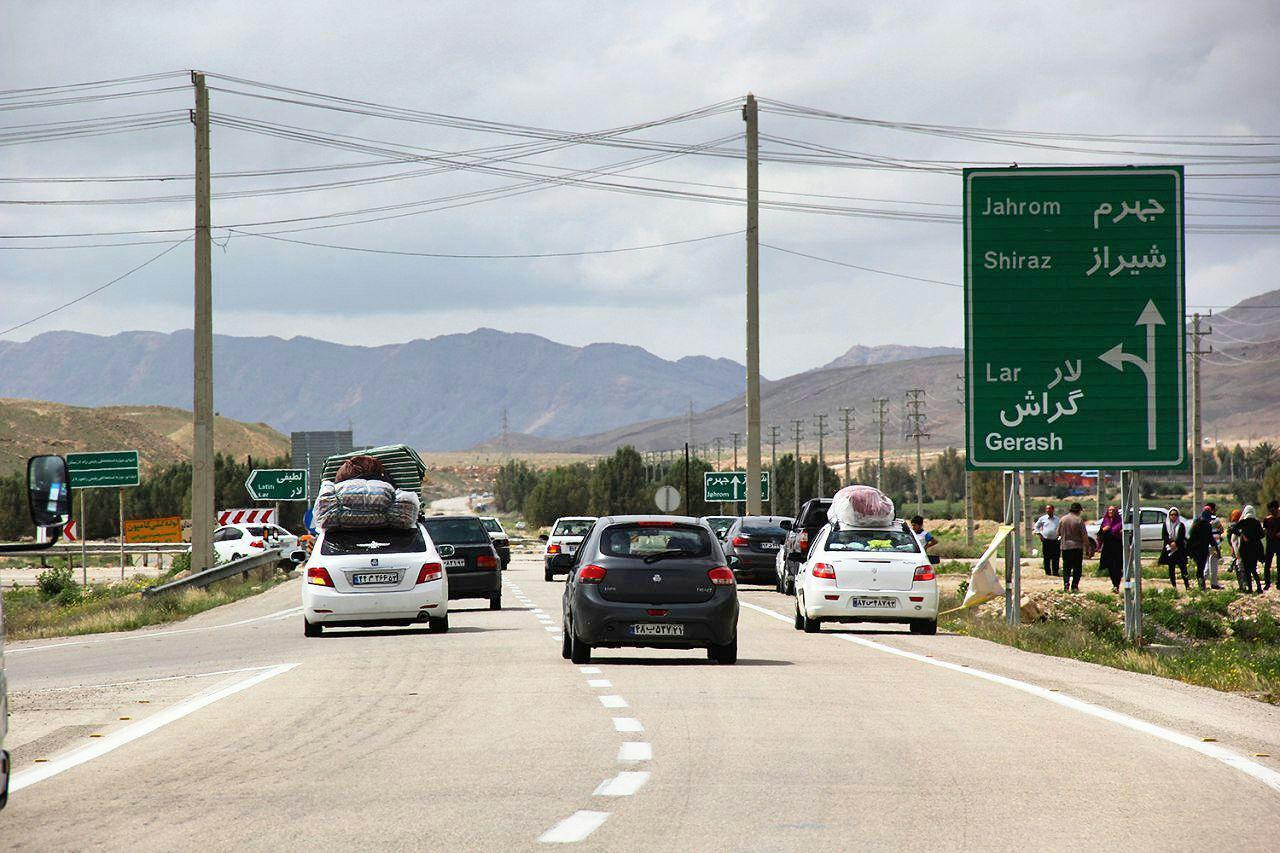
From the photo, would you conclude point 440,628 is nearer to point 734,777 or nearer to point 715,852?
point 734,777

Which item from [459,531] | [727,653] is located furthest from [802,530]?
[727,653]

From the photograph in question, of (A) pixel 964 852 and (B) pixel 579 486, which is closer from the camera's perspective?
(A) pixel 964 852

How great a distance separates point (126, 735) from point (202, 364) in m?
26.3

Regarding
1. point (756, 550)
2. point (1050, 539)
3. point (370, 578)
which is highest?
point (370, 578)

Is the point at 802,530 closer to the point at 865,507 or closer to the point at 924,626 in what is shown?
the point at 865,507

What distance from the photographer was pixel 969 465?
26.4m

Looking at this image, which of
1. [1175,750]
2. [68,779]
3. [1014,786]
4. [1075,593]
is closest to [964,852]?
[1014,786]

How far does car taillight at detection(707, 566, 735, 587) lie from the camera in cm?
1861

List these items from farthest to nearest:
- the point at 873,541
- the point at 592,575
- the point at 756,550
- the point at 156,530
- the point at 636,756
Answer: the point at 156,530
the point at 756,550
the point at 873,541
the point at 592,575
the point at 636,756

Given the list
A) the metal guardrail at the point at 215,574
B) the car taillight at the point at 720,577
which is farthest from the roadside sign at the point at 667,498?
the car taillight at the point at 720,577

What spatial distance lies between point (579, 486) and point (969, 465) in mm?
125484

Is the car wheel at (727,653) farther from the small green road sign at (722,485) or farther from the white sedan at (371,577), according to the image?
the small green road sign at (722,485)

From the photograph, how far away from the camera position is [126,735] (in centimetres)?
1209

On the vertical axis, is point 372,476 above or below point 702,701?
above
